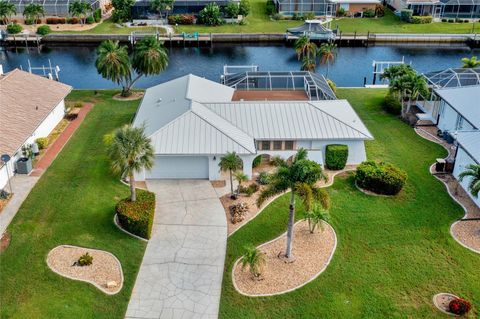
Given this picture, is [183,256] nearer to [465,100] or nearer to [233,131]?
[233,131]

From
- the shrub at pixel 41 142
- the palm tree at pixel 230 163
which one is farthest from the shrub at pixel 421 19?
the shrub at pixel 41 142

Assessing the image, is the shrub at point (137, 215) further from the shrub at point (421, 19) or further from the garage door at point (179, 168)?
the shrub at point (421, 19)

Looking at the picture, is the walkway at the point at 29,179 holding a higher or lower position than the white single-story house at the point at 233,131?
lower

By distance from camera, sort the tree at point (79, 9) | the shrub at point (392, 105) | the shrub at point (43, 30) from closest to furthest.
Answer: the shrub at point (392, 105)
the shrub at point (43, 30)
the tree at point (79, 9)

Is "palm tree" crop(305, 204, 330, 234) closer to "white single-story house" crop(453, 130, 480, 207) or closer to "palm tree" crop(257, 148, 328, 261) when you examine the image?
"palm tree" crop(257, 148, 328, 261)

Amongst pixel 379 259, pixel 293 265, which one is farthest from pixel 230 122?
pixel 379 259

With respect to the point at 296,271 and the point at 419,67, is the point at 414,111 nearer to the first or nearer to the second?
the point at 419,67
